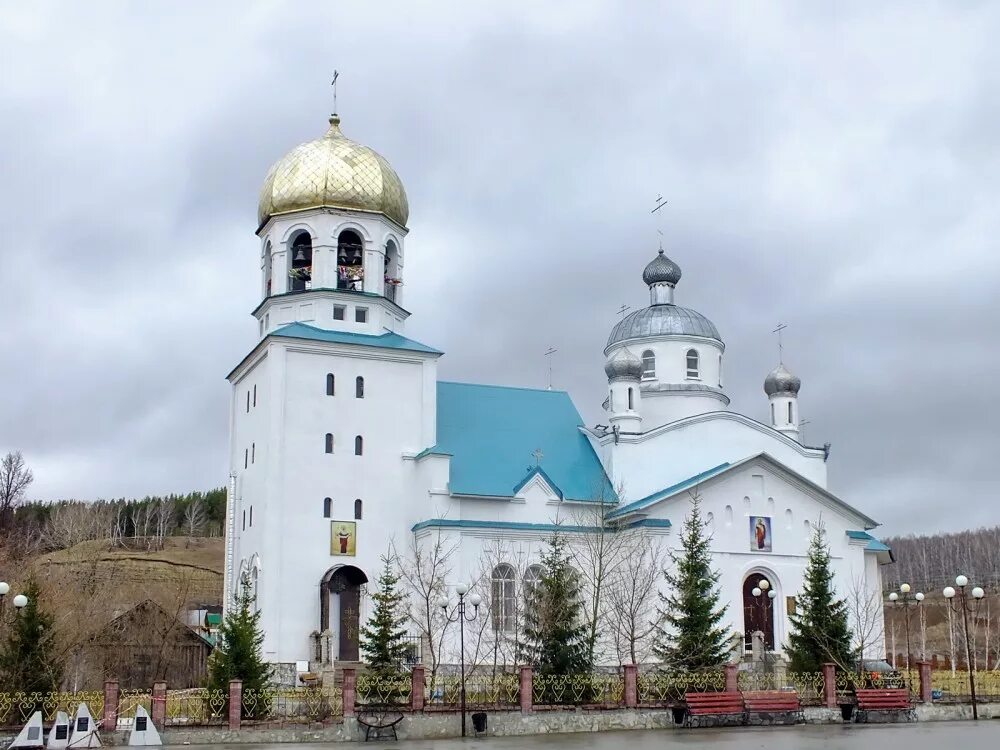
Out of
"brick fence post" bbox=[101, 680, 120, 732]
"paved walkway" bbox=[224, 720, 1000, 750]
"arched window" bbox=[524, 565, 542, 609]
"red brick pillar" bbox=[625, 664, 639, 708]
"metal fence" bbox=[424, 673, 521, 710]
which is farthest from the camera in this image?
"arched window" bbox=[524, 565, 542, 609]

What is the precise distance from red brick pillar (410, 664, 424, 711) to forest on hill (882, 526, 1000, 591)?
68.8 meters

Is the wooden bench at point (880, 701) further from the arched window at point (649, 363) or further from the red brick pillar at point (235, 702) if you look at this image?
the arched window at point (649, 363)

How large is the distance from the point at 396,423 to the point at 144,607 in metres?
12.5

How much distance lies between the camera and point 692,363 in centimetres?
3997

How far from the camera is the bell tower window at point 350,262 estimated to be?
108 feet

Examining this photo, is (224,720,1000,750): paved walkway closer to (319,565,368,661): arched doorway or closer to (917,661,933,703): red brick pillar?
(917,661,933,703): red brick pillar

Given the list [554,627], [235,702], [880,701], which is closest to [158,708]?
[235,702]

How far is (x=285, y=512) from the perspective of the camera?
3062cm

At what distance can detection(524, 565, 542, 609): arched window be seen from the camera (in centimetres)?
2828

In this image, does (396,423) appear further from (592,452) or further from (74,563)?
(74,563)

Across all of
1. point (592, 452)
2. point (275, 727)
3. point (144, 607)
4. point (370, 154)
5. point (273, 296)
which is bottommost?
point (275, 727)

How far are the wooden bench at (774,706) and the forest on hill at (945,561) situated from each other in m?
64.1

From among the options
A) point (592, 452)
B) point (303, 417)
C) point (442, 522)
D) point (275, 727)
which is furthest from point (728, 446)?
point (275, 727)

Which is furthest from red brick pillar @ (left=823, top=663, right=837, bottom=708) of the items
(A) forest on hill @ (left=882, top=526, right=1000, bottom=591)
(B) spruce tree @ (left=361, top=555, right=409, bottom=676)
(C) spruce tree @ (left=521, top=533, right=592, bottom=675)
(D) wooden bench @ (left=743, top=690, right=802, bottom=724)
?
(A) forest on hill @ (left=882, top=526, right=1000, bottom=591)
